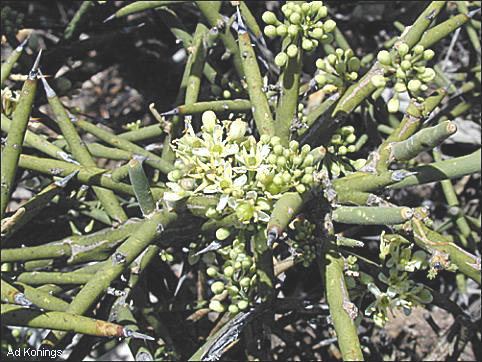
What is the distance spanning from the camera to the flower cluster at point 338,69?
1176 millimetres

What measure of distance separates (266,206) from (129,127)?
625mm

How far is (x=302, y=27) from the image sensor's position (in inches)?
41.8

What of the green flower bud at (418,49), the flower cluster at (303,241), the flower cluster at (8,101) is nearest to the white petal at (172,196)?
the flower cluster at (303,241)

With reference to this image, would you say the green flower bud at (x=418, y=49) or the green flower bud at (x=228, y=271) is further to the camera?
the green flower bud at (x=228, y=271)

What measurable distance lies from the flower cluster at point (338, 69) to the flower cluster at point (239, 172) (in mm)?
249

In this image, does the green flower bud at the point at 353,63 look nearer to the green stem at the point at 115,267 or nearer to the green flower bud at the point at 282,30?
the green flower bud at the point at 282,30

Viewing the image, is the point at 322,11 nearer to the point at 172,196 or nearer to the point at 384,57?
the point at 384,57

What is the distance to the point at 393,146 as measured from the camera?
108 centimetres

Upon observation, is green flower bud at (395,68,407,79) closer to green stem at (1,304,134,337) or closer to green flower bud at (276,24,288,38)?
green flower bud at (276,24,288,38)

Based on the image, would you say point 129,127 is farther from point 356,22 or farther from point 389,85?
point 356,22

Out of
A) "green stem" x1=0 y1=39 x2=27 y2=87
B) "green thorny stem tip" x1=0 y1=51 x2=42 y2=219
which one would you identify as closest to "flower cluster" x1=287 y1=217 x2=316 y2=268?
"green thorny stem tip" x1=0 y1=51 x2=42 y2=219

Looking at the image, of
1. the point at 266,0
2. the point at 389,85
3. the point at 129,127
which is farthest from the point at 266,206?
the point at 266,0

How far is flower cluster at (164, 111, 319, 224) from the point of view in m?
0.94

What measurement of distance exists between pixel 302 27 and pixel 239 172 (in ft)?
0.91
